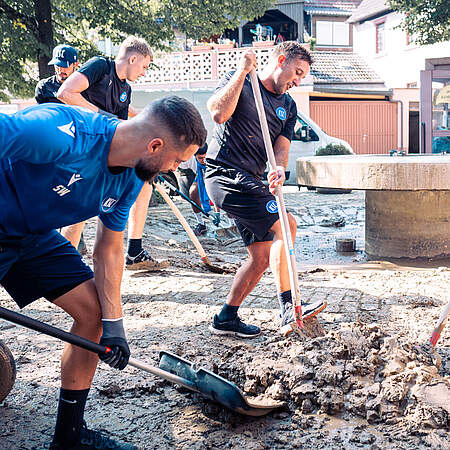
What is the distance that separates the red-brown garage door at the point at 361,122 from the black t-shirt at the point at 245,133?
806 inches

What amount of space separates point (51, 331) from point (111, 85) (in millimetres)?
3421

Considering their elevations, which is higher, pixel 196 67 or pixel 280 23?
pixel 280 23

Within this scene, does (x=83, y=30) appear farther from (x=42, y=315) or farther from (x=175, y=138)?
(x=175, y=138)

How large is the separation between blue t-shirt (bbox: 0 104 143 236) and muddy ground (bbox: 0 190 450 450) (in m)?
1.17

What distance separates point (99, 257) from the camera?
2.68 metres

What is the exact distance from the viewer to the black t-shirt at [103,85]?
5.17m

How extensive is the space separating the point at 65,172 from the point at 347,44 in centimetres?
3474

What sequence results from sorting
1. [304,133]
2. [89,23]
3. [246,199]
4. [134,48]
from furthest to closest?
[304,133] < [89,23] < [134,48] < [246,199]

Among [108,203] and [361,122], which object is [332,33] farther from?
[108,203]

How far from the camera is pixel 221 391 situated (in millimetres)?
2961

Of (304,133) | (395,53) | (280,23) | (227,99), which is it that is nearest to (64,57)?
(227,99)

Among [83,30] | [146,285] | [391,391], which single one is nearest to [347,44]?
[83,30]

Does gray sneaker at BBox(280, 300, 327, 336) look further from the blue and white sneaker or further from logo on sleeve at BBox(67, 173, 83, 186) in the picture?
logo on sleeve at BBox(67, 173, 83, 186)

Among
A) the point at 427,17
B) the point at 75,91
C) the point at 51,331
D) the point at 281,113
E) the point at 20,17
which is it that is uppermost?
the point at 427,17
